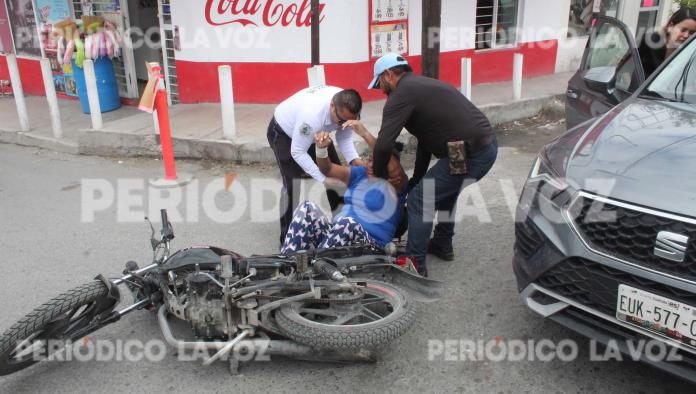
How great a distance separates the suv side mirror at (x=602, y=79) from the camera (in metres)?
4.18

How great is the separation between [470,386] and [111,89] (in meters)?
7.99

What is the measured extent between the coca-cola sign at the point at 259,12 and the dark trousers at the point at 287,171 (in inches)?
157

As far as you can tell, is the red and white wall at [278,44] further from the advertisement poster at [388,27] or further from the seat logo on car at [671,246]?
the seat logo on car at [671,246]

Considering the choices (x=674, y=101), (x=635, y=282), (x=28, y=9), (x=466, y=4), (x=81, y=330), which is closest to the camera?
(x=635, y=282)

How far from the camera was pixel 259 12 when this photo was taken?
8.22 m

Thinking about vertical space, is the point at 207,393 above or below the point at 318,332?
below

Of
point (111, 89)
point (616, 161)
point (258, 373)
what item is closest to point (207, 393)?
point (258, 373)

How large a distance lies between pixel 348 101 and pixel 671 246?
7.18ft

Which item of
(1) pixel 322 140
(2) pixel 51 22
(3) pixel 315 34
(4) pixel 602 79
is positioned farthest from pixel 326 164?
(2) pixel 51 22

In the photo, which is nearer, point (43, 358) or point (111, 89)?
point (43, 358)

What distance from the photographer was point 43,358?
2904mm

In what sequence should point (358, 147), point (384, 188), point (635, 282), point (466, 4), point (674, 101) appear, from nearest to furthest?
1. point (635, 282)
2. point (674, 101)
3. point (384, 188)
4. point (358, 147)
5. point (466, 4)

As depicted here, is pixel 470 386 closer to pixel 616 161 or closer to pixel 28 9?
pixel 616 161

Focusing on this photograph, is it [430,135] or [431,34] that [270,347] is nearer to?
[430,135]
